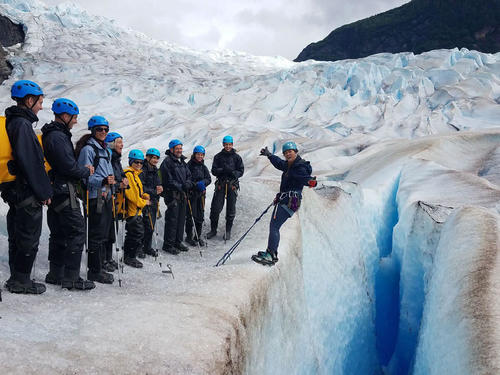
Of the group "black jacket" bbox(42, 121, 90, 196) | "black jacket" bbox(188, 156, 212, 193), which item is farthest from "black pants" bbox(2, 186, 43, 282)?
"black jacket" bbox(188, 156, 212, 193)

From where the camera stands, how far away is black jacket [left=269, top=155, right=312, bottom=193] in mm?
4980

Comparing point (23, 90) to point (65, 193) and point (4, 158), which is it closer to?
point (4, 158)

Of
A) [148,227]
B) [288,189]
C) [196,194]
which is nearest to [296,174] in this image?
[288,189]

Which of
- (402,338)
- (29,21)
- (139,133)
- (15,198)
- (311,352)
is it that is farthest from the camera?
(29,21)

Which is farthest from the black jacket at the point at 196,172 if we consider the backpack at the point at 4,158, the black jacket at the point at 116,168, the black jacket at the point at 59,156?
the backpack at the point at 4,158

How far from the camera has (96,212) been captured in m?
4.28

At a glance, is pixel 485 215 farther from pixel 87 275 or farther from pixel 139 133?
pixel 139 133

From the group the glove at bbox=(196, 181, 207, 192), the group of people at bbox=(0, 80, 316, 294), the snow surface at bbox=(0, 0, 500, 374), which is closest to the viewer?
the snow surface at bbox=(0, 0, 500, 374)

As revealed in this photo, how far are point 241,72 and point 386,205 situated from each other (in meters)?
40.4

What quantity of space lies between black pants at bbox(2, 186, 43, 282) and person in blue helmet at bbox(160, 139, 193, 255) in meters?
3.19

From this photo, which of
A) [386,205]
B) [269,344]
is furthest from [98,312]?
[386,205]

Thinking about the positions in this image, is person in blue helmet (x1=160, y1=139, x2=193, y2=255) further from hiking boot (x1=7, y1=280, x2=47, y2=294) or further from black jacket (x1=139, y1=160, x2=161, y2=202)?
hiking boot (x1=7, y1=280, x2=47, y2=294)

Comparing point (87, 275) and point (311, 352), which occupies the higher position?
point (87, 275)

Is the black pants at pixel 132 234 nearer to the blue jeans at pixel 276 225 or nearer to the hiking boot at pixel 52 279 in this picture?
the hiking boot at pixel 52 279
